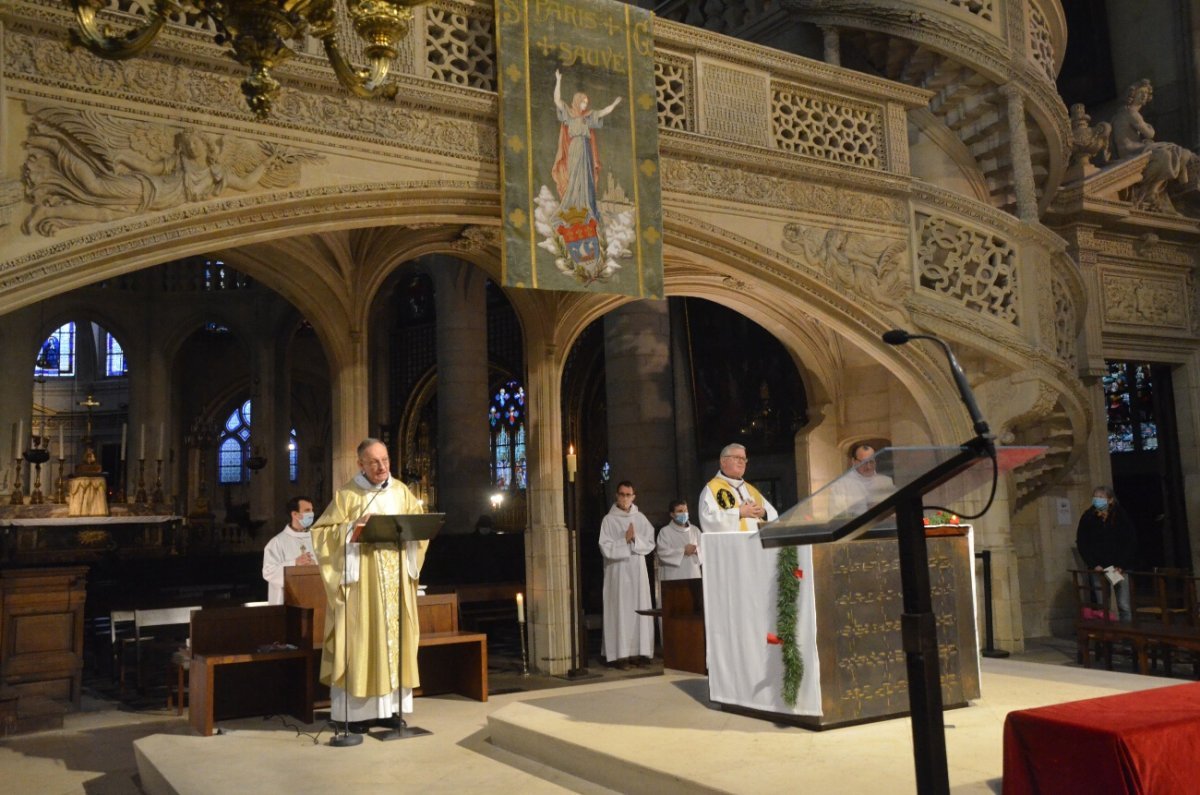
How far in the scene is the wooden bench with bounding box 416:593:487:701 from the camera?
7.93 meters

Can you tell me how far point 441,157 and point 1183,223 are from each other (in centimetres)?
1100

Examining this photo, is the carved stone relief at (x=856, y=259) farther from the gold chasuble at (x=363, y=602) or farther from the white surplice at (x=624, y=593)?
the gold chasuble at (x=363, y=602)

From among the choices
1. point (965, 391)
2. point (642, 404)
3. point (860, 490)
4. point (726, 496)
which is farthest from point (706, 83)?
point (642, 404)

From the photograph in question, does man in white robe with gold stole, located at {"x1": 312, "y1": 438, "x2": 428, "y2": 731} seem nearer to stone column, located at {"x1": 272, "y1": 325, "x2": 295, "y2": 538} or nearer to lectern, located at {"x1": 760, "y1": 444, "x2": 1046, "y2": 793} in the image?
lectern, located at {"x1": 760, "y1": 444, "x2": 1046, "y2": 793}

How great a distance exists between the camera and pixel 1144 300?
14.2 meters

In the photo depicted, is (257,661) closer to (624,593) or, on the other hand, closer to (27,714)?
(27,714)

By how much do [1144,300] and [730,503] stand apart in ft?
32.3

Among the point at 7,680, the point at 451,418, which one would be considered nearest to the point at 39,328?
the point at 451,418

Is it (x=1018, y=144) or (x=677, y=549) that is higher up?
(x=1018, y=144)

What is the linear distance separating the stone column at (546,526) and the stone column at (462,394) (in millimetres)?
Answer: 5658

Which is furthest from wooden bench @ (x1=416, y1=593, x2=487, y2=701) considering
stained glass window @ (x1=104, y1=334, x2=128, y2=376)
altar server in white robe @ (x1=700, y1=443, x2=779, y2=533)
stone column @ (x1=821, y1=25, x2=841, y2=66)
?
stained glass window @ (x1=104, y1=334, x2=128, y2=376)

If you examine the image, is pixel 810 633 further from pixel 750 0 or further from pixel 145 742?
pixel 750 0

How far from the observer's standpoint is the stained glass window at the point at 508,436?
23109 millimetres

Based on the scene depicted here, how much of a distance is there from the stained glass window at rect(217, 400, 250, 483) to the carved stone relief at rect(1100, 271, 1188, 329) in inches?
774
